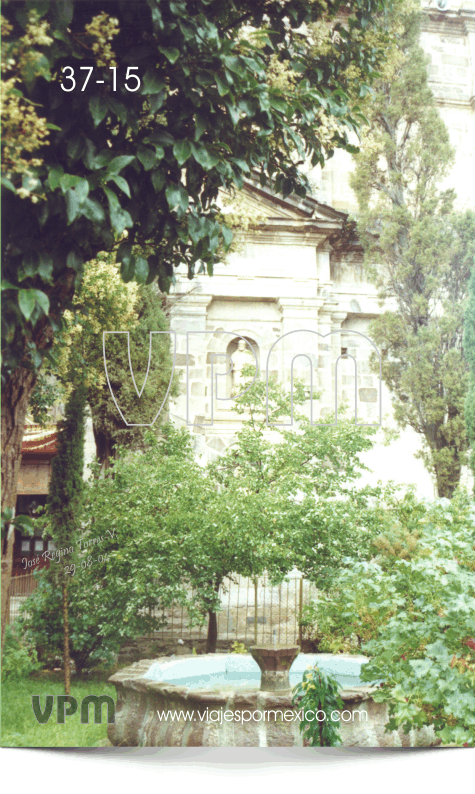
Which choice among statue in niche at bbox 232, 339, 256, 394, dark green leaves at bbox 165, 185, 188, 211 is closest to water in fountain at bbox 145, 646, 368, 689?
statue in niche at bbox 232, 339, 256, 394

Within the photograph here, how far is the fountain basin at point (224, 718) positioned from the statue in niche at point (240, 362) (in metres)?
1.79

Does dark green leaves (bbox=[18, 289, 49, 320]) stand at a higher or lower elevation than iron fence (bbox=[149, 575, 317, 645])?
higher

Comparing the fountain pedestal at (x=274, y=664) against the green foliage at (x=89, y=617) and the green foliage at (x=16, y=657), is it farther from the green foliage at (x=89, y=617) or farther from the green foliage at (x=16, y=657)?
the green foliage at (x=16, y=657)

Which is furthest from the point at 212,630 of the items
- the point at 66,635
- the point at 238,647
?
the point at 66,635

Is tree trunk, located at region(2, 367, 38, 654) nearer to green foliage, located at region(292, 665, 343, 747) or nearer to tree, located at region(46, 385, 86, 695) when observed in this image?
tree, located at region(46, 385, 86, 695)

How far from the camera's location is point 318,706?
409 centimetres

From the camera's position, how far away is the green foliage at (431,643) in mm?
3770

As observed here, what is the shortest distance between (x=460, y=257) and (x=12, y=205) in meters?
2.91

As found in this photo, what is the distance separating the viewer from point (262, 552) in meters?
4.39

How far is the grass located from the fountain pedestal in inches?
34.2

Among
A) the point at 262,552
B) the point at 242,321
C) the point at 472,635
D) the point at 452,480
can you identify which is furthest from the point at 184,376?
the point at 472,635

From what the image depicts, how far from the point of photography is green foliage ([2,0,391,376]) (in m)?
3.37

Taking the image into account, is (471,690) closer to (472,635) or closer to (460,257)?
(472,635)

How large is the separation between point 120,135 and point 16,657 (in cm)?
293
